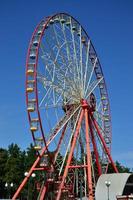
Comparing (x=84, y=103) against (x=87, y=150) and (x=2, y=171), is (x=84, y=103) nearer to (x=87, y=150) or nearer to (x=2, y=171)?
(x=87, y=150)

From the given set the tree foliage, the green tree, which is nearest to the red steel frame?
the tree foliage

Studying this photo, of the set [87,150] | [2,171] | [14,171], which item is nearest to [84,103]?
[87,150]

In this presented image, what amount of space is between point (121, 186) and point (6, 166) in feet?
126

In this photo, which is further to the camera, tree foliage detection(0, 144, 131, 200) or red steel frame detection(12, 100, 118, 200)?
tree foliage detection(0, 144, 131, 200)

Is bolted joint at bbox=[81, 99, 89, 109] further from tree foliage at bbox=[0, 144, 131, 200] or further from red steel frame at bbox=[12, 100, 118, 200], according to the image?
tree foliage at bbox=[0, 144, 131, 200]

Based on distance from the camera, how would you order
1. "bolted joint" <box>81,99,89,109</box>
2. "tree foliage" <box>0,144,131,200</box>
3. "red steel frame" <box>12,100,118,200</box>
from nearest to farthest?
"red steel frame" <box>12,100,118,200</box>, "bolted joint" <box>81,99,89,109</box>, "tree foliage" <box>0,144,131,200</box>

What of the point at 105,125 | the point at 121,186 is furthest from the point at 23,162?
the point at 121,186

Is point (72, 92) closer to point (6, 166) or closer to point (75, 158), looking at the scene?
point (75, 158)

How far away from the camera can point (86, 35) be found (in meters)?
52.5

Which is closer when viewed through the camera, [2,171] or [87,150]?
[87,150]

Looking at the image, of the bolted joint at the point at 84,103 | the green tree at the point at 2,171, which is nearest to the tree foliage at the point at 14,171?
the green tree at the point at 2,171

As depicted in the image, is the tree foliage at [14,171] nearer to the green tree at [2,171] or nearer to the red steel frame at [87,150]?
the green tree at [2,171]

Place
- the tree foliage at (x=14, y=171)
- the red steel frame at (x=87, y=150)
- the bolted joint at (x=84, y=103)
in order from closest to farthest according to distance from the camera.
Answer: the red steel frame at (x=87, y=150) < the bolted joint at (x=84, y=103) < the tree foliage at (x=14, y=171)

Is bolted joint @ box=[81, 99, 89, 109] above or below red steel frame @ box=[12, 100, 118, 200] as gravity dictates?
above
